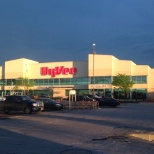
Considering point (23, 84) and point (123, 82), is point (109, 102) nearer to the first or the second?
point (123, 82)

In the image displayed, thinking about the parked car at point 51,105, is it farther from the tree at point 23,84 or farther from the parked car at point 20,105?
the tree at point 23,84

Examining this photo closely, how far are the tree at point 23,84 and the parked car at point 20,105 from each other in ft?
192

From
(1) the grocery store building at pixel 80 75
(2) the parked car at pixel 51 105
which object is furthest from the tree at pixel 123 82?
(2) the parked car at pixel 51 105

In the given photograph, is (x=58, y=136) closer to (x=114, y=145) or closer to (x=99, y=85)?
(x=114, y=145)

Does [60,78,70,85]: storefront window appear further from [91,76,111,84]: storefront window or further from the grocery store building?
[91,76,111,84]: storefront window

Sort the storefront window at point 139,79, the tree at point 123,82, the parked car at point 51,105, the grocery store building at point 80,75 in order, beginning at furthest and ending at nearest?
the grocery store building at point 80,75 < the storefront window at point 139,79 < the tree at point 123,82 < the parked car at point 51,105

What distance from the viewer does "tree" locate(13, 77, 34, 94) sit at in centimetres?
8956

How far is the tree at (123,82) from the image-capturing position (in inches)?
3036

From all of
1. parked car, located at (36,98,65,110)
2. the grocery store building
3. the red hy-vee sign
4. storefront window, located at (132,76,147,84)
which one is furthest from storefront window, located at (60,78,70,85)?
parked car, located at (36,98,65,110)

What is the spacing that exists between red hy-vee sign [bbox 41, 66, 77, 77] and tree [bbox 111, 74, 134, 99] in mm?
13431

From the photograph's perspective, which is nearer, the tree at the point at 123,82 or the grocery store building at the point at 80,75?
the tree at the point at 123,82

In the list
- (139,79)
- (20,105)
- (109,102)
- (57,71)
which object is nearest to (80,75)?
(57,71)

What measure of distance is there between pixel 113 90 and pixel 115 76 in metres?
3.52

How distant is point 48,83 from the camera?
302 feet
